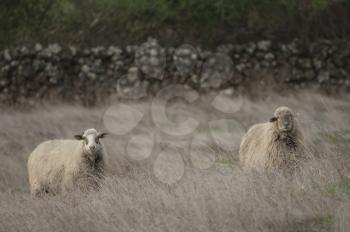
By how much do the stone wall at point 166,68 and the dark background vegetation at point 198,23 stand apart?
0.38 m

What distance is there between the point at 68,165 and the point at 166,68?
8.05 meters

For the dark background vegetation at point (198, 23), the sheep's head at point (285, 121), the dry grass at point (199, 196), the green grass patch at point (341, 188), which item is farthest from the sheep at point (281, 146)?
the dark background vegetation at point (198, 23)

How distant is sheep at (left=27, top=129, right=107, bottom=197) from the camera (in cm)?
878

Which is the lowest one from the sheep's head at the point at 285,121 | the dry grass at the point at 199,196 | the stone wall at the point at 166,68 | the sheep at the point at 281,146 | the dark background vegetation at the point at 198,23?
the dry grass at the point at 199,196

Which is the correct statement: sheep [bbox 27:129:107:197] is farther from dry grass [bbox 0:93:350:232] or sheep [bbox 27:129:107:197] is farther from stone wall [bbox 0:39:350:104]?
stone wall [bbox 0:39:350:104]

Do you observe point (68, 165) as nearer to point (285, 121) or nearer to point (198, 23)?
point (285, 121)

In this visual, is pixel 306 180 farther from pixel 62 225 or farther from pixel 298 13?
pixel 298 13

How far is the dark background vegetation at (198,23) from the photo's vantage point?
17094mm

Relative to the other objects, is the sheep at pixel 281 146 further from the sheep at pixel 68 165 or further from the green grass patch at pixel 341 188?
the sheep at pixel 68 165

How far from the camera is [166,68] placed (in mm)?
16797

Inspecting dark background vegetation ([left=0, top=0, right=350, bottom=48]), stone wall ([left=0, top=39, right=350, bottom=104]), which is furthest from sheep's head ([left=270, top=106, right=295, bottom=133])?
dark background vegetation ([left=0, top=0, right=350, bottom=48])

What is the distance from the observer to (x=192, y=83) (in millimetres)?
16609

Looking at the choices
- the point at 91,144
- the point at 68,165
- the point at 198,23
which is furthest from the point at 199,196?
the point at 198,23

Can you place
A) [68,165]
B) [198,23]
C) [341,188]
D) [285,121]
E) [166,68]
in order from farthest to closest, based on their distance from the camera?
[198,23]
[166,68]
[68,165]
[285,121]
[341,188]
